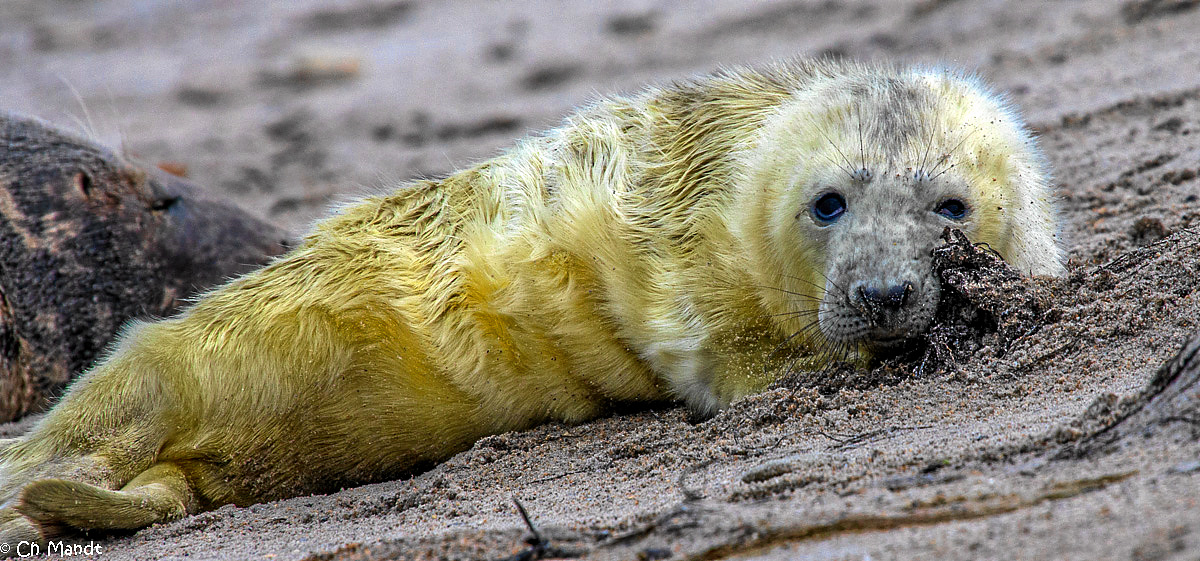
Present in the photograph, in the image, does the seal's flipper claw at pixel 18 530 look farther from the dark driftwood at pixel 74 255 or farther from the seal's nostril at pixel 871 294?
the seal's nostril at pixel 871 294

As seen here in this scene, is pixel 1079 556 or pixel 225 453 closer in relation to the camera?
pixel 1079 556

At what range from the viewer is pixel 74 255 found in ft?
15.0

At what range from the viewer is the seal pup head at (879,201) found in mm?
2979

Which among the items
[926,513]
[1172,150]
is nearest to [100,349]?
[926,513]

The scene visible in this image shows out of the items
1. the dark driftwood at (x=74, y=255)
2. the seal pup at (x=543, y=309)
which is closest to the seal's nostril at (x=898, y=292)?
the seal pup at (x=543, y=309)

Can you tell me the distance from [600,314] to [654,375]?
0.88 ft

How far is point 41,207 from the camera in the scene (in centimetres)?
455

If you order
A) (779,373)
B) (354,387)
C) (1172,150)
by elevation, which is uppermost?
(1172,150)

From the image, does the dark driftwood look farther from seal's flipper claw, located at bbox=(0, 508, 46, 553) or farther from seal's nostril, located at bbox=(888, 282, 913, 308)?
seal's nostril, located at bbox=(888, 282, 913, 308)

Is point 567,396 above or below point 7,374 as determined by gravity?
above

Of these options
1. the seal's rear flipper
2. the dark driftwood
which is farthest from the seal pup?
the dark driftwood

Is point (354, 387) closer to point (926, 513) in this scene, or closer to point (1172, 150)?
point (926, 513)

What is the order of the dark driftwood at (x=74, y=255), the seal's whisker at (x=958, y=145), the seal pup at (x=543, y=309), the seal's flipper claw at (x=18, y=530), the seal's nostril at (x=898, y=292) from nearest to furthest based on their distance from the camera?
the seal's nostril at (x=898, y=292) → the seal's flipper claw at (x=18, y=530) → the seal's whisker at (x=958, y=145) → the seal pup at (x=543, y=309) → the dark driftwood at (x=74, y=255)

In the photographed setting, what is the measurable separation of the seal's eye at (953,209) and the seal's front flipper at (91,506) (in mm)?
2428
